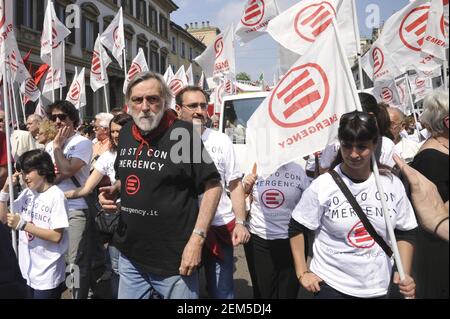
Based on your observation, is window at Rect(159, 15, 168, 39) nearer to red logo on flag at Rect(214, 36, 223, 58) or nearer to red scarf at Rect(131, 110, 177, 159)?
red logo on flag at Rect(214, 36, 223, 58)

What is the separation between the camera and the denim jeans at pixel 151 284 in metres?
2.18

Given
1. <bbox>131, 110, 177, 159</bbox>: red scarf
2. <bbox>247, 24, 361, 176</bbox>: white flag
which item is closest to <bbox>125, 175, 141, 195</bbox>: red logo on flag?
<bbox>131, 110, 177, 159</bbox>: red scarf

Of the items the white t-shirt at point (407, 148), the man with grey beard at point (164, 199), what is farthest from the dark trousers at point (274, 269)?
the white t-shirt at point (407, 148)

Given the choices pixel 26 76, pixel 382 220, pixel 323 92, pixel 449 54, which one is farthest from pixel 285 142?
pixel 26 76

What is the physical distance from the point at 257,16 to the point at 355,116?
4671 millimetres

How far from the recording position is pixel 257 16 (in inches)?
247

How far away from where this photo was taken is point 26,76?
9.06 meters

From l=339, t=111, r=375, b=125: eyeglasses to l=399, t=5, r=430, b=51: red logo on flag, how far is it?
3507mm

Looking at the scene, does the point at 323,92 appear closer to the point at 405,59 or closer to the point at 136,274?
the point at 136,274

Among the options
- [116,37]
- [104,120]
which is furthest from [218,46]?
[116,37]

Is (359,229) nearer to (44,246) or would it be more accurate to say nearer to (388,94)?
(44,246)

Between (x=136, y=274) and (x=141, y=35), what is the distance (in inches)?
1215

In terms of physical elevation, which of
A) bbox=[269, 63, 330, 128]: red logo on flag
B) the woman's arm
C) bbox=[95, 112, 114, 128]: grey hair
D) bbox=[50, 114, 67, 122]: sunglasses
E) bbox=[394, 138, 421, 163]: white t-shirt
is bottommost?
the woman's arm

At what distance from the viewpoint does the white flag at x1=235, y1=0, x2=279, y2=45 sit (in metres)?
6.24
